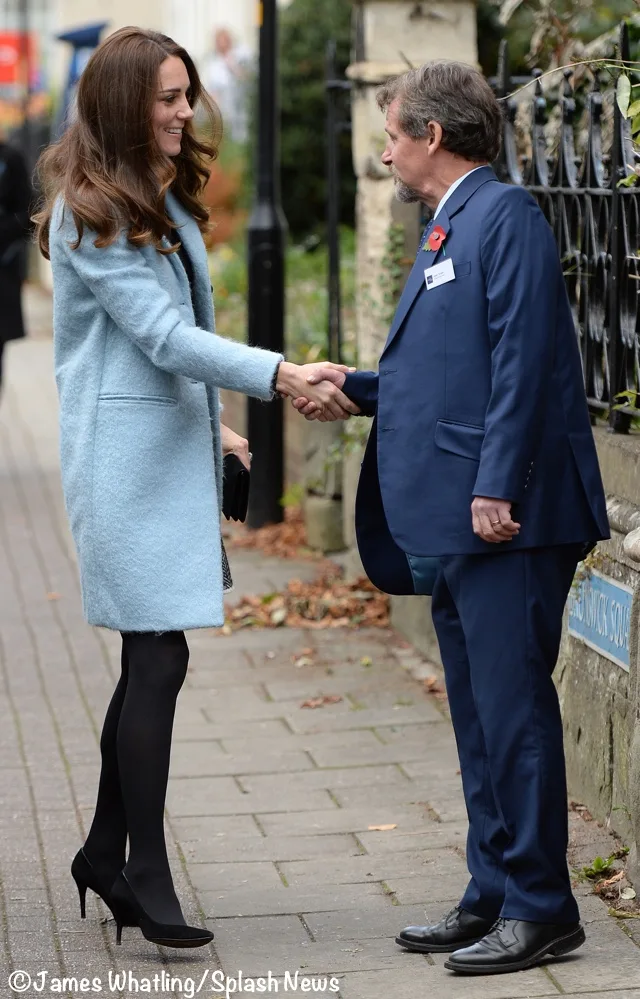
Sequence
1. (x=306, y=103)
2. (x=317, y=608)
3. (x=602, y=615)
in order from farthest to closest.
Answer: (x=306, y=103), (x=317, y=608), (x=602, y=615)

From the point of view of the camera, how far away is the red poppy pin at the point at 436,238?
335 cm

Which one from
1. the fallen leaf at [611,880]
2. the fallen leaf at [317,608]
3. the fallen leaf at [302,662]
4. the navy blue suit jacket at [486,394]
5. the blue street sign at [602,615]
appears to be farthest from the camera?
the fallen leaf at [317,608]

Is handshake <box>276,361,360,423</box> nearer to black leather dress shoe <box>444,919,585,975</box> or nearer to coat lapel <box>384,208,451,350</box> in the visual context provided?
coat lapel <box>384,208,451,350</box>

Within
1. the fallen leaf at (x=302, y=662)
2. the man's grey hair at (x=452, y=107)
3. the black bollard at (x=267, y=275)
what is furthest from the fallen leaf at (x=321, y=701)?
the man's grey hair at (x=452, y=107)

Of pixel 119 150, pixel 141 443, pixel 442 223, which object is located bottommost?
pixel 141 443

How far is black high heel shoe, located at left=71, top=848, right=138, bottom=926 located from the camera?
12.0ft

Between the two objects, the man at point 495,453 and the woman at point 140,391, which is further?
the woman at point 140,391

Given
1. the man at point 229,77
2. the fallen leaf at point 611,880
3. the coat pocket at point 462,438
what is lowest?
the fallen leaf at point 611,880

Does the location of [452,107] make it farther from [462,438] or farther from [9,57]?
[9,57]

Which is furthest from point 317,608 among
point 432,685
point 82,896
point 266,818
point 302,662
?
point 82,896

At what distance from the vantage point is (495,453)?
10.6 feet

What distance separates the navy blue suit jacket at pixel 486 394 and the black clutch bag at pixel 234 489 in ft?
1.66

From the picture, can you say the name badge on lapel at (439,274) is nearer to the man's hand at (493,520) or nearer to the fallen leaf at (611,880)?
the man's hand at (493,520)

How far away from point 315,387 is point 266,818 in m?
1.59
